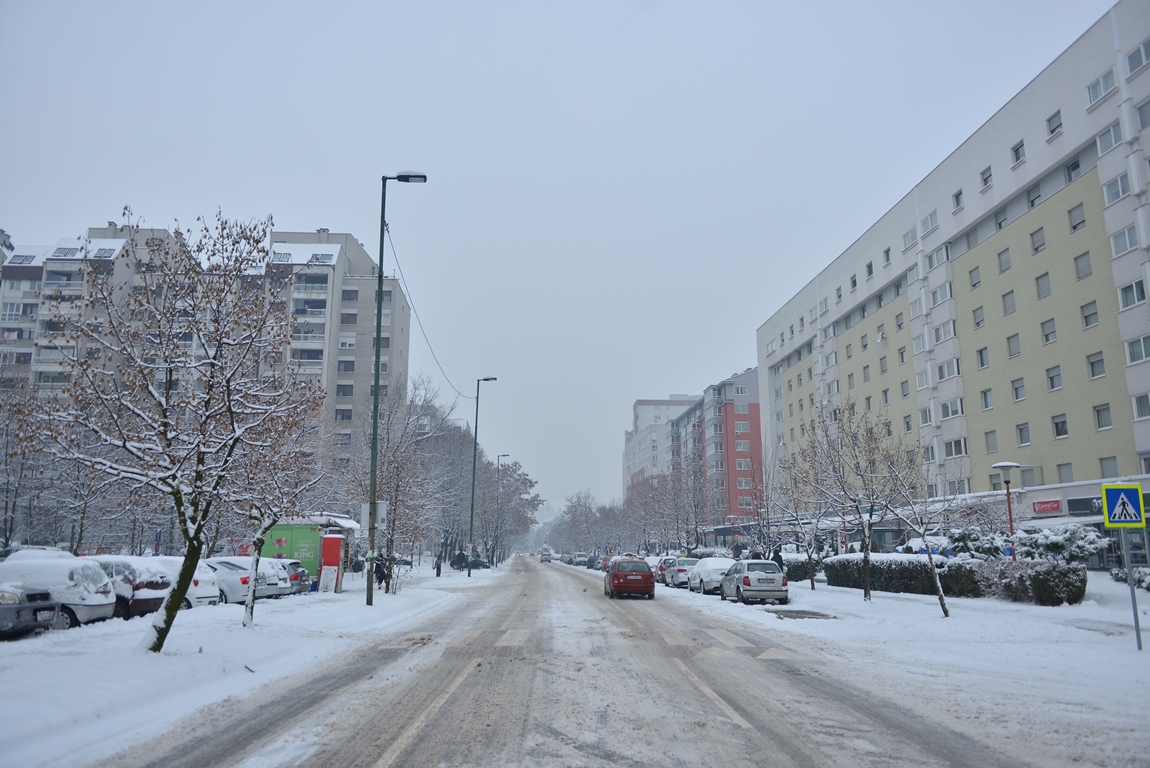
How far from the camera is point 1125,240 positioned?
3219 cm

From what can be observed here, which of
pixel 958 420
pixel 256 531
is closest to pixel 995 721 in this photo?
pixel 256 531

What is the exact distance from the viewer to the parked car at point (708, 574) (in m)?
31.2

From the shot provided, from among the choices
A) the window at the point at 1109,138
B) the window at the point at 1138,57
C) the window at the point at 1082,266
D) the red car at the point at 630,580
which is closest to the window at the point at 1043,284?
the window at the point at 1082,266

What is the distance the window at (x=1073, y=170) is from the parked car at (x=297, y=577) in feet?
130

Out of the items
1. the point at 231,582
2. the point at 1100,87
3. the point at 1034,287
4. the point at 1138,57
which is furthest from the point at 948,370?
the point at 231,582

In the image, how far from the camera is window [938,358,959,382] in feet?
147

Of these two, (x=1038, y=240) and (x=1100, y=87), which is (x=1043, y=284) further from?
(x=1100, y=87)

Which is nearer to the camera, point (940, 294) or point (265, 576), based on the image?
point (265, 576)

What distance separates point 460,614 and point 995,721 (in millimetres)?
15940

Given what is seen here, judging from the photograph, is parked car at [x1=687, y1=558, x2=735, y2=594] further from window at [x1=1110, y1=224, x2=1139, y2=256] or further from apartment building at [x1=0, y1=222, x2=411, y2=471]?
apartment building at [x1=0, y1=222, x2=411, y2=471]

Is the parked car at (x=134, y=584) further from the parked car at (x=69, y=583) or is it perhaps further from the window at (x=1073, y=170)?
the window at (x=1073, y=170)

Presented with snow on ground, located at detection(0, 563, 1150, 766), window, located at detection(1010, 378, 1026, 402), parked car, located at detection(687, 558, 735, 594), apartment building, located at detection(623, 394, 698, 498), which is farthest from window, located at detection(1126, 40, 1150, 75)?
apartment building, located at detection(623, 394, 698, 498)

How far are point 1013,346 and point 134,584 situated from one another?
4139 cm

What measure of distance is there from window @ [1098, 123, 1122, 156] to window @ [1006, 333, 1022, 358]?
32.9ft
